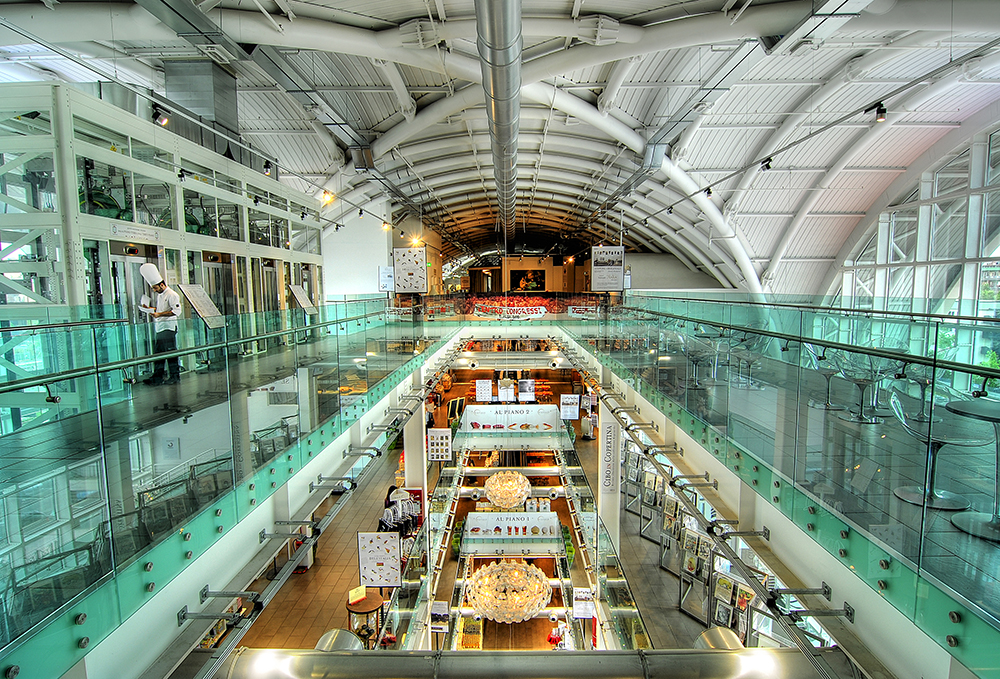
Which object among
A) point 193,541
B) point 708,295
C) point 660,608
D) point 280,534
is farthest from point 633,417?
point 708,295

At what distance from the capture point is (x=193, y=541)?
2.69 metres

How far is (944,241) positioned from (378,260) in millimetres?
18463

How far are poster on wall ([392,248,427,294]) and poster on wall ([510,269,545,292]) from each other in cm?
2148

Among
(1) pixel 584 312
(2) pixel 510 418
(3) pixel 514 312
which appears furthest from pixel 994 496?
(3) pixel 514 312

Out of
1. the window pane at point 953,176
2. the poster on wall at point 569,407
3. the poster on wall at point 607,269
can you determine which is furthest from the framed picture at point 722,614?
the window pane at point 953,176

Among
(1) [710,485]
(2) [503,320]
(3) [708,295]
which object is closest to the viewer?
(1) [710,485]

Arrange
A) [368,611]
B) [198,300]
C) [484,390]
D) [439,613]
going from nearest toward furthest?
[198,300], [368,611], [439,613], [484,390]

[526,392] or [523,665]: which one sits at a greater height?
[523,665]

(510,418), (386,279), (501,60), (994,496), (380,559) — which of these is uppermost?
(501,60)

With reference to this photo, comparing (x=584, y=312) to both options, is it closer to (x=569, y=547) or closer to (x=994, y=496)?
(x=569, y=547)

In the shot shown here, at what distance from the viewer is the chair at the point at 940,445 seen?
7.30ft

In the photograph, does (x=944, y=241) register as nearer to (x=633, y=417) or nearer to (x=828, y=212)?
(x=828, y=212)

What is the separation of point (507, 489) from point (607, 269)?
31.1ft

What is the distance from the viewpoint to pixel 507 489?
1050 cm
